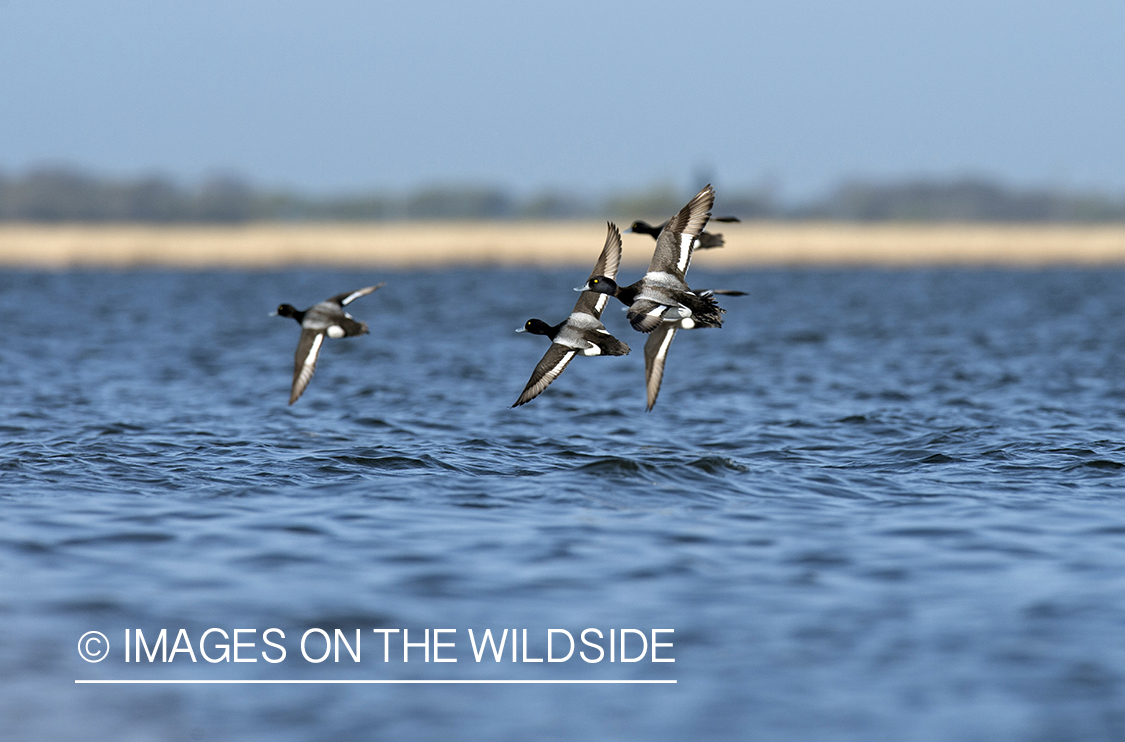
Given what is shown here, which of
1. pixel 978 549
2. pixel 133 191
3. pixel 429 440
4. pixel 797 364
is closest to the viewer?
pixel 978 549

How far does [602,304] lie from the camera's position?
37.6 ft

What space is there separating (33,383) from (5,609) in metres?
13.2

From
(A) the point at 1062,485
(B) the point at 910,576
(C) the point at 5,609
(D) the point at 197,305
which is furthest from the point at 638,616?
(D) the point at 197,305

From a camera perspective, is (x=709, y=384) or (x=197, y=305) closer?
(x=709, y=384)

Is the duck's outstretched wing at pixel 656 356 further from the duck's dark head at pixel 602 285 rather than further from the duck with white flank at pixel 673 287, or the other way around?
the duck's dark head at pixel 602 285

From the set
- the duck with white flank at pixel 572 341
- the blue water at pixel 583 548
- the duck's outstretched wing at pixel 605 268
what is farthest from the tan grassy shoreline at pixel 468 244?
the duck with white flank at pixel 572 341

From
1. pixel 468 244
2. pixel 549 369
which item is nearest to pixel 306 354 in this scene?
pixel 549 369

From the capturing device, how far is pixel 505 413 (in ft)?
54.2

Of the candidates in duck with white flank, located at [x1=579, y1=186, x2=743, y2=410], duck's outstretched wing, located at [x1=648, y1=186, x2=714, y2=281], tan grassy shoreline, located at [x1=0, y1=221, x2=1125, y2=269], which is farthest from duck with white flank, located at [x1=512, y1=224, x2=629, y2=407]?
tan grassy shoreline, located at [x1=0, y1=221, x2=1125, y2=269]

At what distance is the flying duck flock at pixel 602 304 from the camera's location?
962 centimetres

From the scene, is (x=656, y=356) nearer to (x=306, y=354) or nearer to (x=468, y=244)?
(x=306, y=354)

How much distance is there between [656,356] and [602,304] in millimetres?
885

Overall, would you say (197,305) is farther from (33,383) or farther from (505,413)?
(505,413)

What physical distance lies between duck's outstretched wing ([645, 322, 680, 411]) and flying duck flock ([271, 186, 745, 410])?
0.30 feet
